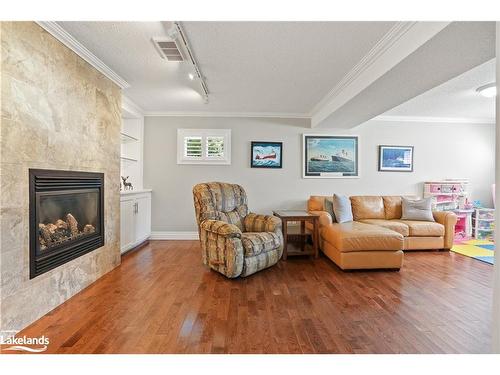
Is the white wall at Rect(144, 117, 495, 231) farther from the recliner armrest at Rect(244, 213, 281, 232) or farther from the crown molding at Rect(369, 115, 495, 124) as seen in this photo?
the recliner armrest at Rect(244, 213, 281, 232)

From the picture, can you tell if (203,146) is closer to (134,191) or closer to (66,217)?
(134,191)

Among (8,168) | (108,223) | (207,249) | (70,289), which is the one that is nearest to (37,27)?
(8,168)

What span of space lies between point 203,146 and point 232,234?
234 centimetres

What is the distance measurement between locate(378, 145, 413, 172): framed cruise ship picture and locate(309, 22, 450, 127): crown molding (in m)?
1.93

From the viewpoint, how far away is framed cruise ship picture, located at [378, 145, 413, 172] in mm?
4805

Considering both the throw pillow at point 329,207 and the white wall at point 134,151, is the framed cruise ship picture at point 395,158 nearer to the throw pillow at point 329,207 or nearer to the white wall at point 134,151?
the throw pillow at point 329,207

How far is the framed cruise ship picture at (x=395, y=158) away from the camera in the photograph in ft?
15.8

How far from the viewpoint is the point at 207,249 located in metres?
3.02

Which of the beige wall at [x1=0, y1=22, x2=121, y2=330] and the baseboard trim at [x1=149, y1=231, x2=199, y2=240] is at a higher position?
the beige wall at [x1=0, y1=22, x2=121, y2=330]

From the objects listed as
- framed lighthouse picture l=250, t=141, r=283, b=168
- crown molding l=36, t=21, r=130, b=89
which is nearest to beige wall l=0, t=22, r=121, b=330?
crown molding l=36, t=21, r=130, b=89

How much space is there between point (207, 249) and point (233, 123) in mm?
2520

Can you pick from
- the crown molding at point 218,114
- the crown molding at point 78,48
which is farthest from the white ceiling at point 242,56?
the crown molding at point 218,114

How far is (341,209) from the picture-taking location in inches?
158

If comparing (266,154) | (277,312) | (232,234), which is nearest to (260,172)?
(266,154)
